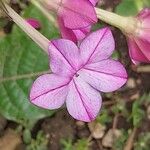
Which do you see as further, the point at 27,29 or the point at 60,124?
the point at 60,124

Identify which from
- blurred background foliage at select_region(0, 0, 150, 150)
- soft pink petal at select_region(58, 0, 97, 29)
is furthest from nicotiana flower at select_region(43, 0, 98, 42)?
blurred background foliage at select_region(0, 0, 150, 150)

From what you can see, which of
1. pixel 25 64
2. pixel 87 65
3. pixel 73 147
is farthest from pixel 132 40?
pixel 73 147

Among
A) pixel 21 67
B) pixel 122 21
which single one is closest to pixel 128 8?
pixel 21 67

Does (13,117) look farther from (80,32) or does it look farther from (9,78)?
(80,32)

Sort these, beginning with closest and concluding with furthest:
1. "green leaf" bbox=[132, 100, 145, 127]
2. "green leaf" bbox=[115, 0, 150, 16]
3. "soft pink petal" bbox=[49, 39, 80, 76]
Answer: "soft pink petal" bbox=[49, 39, 80, 76]
"green leaf" bbox=[115, 0, 150, 16]
"green leaf" bbox=[132, 100, 145, 127]

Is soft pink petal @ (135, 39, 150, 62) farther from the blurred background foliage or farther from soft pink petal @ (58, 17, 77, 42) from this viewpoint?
the blurred background foliage
